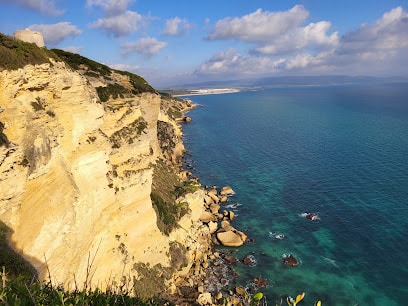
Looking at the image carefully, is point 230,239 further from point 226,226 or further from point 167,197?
point 167,197

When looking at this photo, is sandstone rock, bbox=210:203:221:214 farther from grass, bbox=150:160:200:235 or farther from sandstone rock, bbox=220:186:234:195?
grass, bbox=150:160:200:235

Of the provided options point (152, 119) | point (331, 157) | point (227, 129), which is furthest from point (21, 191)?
point (227, 129)

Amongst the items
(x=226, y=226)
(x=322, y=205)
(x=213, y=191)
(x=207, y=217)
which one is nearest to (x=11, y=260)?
(x=226, y=226)

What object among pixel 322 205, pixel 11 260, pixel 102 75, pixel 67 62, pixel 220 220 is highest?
pixel 67 62

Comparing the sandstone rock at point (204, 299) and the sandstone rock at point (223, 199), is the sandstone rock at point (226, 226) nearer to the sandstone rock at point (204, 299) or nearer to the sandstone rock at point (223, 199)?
the sandstone rock at point (223, 199)

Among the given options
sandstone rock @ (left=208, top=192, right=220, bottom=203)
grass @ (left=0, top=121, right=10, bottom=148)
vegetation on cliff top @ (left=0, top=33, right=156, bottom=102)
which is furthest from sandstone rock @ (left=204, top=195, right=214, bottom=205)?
grass @ (left=0, top=121, right=10, bottom=148)

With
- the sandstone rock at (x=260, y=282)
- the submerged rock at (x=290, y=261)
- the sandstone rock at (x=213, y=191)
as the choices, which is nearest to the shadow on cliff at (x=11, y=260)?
the sandstone rock at (x=260, y=282)
